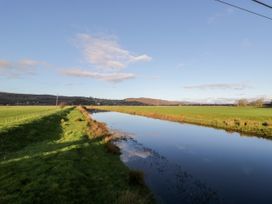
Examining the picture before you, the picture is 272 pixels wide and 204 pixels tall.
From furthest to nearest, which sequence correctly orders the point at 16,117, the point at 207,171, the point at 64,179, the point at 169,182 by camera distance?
the point at 16,117
the point at 207,171
the point at 169,182
the point at 64,179

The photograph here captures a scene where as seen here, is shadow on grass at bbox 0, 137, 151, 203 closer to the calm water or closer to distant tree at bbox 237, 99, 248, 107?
the calm water

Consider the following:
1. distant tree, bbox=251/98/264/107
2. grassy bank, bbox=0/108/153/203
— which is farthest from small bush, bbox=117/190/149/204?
distant tree, bbox=251/98/264/107

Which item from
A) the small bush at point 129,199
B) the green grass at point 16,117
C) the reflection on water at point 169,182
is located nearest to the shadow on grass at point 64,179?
the small bush at point 129,199

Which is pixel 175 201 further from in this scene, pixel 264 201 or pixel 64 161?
pixel 64 161

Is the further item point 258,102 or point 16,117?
point 258,102

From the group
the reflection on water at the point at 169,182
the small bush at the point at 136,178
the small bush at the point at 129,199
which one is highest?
the small bush at the point at 129,199

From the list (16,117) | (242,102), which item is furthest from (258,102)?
(16,117)

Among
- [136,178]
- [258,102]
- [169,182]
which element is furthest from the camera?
[258,102]

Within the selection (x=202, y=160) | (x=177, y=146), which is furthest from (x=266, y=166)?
(x=177, y=146)

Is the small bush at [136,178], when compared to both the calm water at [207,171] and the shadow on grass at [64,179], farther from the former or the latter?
the calm water at [207,171]

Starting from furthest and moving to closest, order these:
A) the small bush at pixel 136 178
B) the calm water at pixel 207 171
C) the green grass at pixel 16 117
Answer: the green grass at pixel 16 117 < the small bush at pixel 136 178 < the calm water at pixel 207 171

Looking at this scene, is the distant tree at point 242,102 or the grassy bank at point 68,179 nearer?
the grassy bank at point 68,179

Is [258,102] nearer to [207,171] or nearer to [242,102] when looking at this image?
[242,102]

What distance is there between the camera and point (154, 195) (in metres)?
12.8
